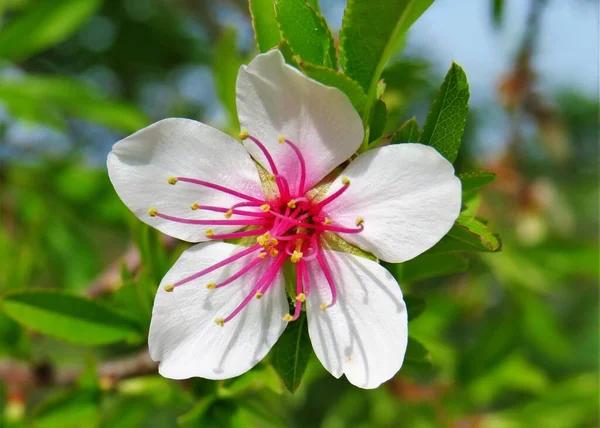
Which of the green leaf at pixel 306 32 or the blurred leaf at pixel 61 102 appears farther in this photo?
the blurred leaf at pixel 61 102

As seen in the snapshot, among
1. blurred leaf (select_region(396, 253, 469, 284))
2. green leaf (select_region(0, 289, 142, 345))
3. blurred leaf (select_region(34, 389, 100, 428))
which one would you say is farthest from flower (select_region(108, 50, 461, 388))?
blurred leaf (select_region(34, 389, 100, 428))

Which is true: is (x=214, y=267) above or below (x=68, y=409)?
above

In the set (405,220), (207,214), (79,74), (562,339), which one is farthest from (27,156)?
(79,74)

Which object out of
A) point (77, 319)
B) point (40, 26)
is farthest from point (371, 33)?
Result: point (40, 26)

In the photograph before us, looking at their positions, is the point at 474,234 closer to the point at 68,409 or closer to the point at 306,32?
the point at 306,32

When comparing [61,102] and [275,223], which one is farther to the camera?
[61,102]

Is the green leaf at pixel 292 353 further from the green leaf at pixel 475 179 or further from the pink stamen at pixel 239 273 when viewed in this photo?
the green leaf at pixel 475 179

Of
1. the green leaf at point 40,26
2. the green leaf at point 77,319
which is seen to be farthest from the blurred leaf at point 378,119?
the green leaf at point 40,26
